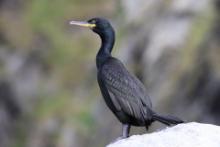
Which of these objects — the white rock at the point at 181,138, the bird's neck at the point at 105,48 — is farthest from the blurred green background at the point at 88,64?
the white rock at the point at 181,138

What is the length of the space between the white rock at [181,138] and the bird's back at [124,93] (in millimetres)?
1316

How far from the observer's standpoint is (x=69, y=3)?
39.7m

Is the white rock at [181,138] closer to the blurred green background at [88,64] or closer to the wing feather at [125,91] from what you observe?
the wing feather at [125,91]

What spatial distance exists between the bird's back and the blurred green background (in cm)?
924

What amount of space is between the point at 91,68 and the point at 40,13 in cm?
413

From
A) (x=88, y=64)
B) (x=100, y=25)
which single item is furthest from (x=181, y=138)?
(x=88, y=64)

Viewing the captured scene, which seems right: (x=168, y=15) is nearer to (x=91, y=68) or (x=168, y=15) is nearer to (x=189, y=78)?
(x=189, y=78)

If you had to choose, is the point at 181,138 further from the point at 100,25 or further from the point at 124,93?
the point at 100,25

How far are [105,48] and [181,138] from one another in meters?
2.96

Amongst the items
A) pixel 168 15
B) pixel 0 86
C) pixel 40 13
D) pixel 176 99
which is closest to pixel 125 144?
pixel 176 99

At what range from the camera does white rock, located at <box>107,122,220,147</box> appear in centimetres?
1404

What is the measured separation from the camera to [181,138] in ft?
46.5

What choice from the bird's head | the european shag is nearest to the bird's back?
the european shag

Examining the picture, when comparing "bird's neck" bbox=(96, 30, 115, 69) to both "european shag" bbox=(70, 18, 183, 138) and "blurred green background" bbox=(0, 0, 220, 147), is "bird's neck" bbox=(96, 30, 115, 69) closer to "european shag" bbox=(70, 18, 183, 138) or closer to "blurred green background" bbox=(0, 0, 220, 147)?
"european shag" bbox=(70, 18, 183, 138)
